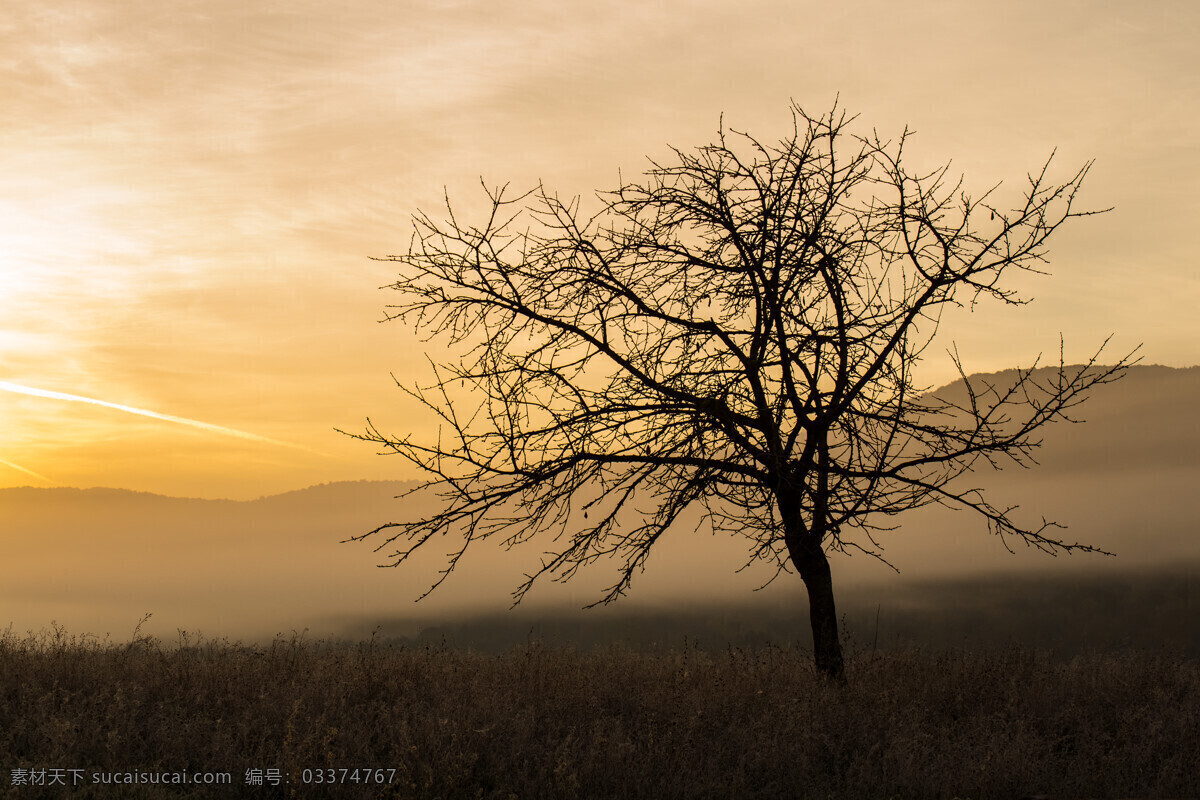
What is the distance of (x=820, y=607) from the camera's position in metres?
11.1

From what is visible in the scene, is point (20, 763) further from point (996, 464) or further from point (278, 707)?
point (996, 464)

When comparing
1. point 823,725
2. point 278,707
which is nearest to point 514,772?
point 278,707

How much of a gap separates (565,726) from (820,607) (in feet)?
12.2

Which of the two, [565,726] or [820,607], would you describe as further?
[820,607]

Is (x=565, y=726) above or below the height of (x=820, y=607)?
below

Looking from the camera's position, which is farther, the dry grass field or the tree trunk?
the tree trunk

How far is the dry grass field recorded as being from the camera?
7.80 metres

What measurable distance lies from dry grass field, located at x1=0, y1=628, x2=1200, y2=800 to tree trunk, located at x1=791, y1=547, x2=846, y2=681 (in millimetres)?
375

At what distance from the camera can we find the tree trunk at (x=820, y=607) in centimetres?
1100

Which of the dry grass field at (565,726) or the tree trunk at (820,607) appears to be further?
the tree trunk at (820,607)

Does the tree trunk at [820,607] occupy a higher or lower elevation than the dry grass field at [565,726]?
higher

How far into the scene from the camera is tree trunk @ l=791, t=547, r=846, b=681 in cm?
1100

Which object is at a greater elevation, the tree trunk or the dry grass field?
the tree trunk

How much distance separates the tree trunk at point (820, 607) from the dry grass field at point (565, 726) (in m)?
0.38
